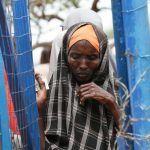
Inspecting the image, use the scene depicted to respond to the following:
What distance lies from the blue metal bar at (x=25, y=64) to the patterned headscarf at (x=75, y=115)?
0.49ft

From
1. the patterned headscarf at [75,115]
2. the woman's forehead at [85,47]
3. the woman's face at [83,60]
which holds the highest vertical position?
the woman's forehead at [85,47]

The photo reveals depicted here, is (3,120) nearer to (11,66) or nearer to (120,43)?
(11,66)

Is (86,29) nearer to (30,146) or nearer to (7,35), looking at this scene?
(7,35)

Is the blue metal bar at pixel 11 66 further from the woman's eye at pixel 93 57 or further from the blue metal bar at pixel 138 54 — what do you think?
the blue metal bar at pixel 138 54

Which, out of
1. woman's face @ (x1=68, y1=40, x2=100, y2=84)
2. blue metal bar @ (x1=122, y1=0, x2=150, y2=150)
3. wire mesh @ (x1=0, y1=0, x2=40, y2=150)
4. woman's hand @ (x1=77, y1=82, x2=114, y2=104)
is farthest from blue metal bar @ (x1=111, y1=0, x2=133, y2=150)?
wire mesh @ (x1=0, y1=0, x2=40, y2=150)

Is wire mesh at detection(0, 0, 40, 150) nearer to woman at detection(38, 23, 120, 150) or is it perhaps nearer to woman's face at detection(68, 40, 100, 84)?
woman at detection(38, 23, 120, 150)

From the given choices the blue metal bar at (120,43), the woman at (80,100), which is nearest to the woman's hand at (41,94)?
the woman at (80,100)

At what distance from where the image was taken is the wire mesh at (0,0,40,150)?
273cm

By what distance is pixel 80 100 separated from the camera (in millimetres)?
2539

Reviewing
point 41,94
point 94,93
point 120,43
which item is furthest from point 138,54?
point 41,94

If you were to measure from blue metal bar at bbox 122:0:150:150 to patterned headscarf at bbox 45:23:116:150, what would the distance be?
2.11ft

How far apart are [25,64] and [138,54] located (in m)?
1.03

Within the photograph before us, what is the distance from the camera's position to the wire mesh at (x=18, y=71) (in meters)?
2.73

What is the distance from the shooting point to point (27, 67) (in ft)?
9.27
